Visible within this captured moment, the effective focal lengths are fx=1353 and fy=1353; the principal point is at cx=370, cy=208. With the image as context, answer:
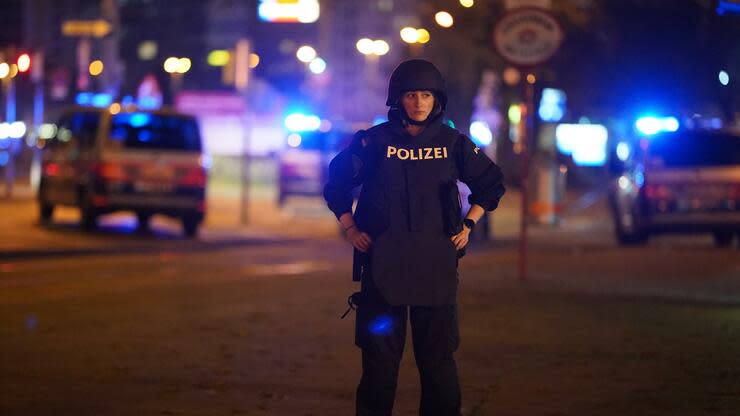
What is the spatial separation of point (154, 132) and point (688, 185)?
867 cm

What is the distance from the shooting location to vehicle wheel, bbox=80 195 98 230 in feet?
72.6

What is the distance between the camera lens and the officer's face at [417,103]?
6215 mm

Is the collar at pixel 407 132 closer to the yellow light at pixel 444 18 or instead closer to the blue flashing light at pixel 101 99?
the yellow light at pixel 444 18

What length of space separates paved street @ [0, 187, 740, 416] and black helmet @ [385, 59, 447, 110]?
6.82 ft

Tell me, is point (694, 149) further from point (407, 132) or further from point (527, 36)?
point (407, 132)

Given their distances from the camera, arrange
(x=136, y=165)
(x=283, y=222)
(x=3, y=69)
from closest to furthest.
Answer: (x=136, y=165), (x=283, y=222), (x=3, y=69)

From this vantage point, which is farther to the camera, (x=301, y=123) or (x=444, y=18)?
(x=301, y=123)

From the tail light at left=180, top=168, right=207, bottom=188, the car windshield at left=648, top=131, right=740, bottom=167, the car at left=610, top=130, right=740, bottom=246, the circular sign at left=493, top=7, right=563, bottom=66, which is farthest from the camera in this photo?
the tail light at left=180, top=168, right=207, bottom=188

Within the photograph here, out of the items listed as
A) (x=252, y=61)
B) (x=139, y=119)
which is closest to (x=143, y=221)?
(x=139, y=119)

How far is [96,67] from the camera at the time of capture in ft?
148

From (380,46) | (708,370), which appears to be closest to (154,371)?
(708,370)

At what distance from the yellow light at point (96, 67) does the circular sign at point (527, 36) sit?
32.2 metres

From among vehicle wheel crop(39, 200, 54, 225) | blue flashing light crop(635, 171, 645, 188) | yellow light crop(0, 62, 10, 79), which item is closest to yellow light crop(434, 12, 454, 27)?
blue flashing light crop(635, 171, 645, 188)

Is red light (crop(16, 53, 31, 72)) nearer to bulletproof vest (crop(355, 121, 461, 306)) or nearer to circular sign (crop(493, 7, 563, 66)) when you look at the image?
circular sign (crop(493, 7, 563, 66))
